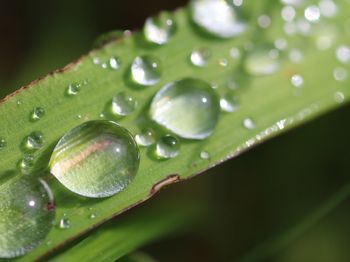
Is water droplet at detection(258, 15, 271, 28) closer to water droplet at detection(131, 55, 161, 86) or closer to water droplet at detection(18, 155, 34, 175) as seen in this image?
water droplet at detection(131, 55, 161, 86)

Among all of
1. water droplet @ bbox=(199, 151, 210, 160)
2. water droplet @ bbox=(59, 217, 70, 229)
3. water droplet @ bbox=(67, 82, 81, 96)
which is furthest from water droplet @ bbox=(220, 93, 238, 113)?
water droplet @ bbox=(59, 217, 70, 229)

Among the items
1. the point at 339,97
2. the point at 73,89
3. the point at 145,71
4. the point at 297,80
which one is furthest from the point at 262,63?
the point at 73,89

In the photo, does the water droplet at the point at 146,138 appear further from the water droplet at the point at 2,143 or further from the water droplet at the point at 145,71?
the water droplet at the point at 2,143

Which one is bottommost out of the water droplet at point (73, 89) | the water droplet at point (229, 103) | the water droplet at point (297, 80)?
the water droplet at point (297, 80)

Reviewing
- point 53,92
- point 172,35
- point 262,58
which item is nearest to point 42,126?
point 53,92

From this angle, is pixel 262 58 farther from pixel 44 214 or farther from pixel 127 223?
pixel 44 214

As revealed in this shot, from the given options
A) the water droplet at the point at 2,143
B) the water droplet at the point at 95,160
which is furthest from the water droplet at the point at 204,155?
→ the water droplet at the point at 2,143
